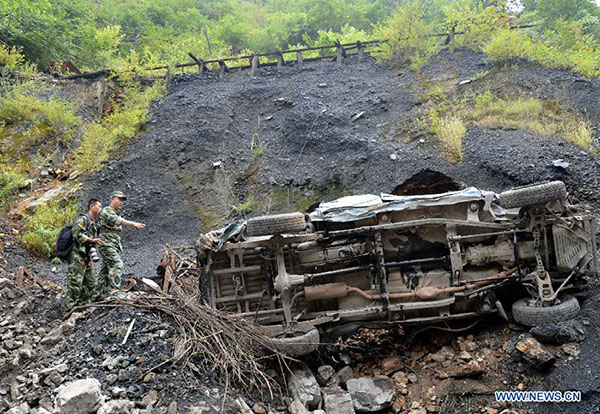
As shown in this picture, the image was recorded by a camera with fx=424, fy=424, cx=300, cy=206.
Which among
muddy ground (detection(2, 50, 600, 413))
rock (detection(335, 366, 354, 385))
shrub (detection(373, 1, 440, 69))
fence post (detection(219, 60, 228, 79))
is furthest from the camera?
fence post (detection(219, 60, 228, 79))

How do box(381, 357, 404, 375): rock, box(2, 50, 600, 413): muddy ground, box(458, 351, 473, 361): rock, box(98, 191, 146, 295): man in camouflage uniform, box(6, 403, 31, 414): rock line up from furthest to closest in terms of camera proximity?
box(2, 50, 600, 413): muddy ground < box(98, 191, 146, 295): man in camouflage uniform < box(381, 357, 404, 375): rock < box(458, 351, 473, 361): rock < box(6, 403, 31, 414): rock

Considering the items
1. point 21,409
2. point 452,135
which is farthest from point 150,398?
point 452,135

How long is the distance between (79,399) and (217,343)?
4.81 ft

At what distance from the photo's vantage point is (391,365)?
532 cm

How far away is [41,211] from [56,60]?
9.88 metres

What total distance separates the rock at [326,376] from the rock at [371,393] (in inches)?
9.1

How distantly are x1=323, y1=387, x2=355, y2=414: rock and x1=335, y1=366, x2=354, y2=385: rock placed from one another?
16.7 inches

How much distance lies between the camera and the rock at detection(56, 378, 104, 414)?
11.2 feet

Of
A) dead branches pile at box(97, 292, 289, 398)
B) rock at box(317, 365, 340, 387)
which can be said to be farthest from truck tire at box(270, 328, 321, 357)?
rock at box(317, 365, 340, 387)

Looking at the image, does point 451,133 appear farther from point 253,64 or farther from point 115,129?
point 115,129

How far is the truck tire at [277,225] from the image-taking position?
4812 mm

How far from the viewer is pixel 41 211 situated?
10.3 m

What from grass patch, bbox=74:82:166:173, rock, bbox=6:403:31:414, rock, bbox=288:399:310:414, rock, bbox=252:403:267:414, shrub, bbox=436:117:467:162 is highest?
grass patch, bbox=74:82:166:173

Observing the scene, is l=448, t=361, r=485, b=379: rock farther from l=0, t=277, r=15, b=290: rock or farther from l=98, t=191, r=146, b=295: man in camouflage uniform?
l=0, t=277, r=15, b=290: rock
